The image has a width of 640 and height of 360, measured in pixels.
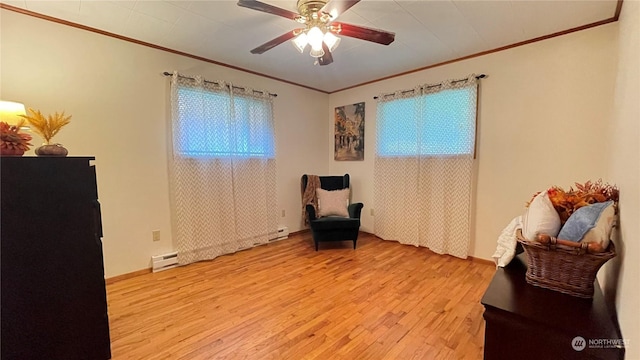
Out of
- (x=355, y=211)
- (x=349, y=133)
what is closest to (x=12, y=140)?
(x=355, y=211)

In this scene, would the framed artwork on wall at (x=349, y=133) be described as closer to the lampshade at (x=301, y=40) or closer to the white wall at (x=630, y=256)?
the lampshade at (x=301, y=40)

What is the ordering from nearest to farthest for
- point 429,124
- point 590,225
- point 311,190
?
point 590,225 < point 429,124 < point 311,190

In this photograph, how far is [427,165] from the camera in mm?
3588

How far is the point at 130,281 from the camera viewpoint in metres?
2.70

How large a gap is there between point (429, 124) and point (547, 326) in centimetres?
294

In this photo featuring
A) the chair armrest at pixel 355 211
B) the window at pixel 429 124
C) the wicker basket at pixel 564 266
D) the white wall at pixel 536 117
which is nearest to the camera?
the wicker basket at pixel 564 266

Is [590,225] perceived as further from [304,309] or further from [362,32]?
[304,309]

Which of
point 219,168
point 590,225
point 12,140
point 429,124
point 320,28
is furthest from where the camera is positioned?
point 429,124

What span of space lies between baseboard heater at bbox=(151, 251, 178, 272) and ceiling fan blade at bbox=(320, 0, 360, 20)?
2975 millimetres

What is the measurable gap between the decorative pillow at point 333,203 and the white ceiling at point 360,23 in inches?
73.1

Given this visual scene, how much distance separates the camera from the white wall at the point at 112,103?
2.25 meters

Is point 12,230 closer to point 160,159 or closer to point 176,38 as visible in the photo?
point 160,159

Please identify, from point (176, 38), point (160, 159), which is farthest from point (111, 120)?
point (176, 38)

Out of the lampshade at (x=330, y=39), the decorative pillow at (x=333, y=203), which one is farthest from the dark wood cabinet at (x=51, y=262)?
the decorative pillow at (x=333, y=203)
